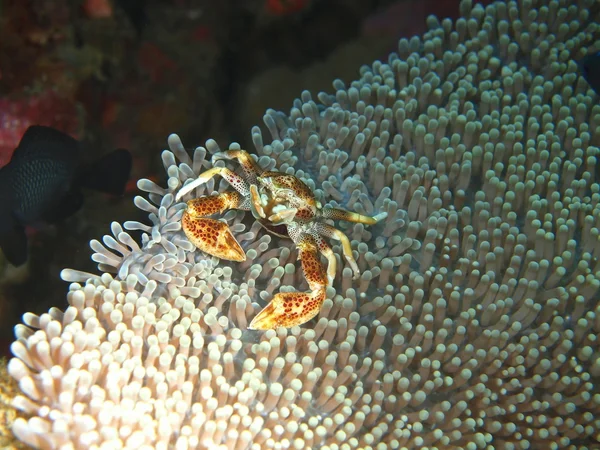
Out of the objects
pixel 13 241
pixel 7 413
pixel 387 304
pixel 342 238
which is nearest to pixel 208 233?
pixel 342 238

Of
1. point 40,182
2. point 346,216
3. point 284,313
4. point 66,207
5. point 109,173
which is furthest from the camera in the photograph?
point 109,173

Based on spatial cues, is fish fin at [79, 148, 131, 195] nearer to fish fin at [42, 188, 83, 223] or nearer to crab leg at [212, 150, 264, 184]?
fish fin at [42, 188, 83, 223]

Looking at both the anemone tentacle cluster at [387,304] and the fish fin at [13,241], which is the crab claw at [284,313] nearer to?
Answer: the anemone tentacle cluster at [387,304]

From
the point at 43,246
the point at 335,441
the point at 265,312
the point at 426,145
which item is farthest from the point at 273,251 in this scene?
the point at 43,246

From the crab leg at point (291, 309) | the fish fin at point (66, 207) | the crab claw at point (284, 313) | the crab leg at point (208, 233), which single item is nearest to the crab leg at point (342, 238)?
the crab leg at point (291, 309)

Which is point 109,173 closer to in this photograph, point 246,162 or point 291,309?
point 246,162

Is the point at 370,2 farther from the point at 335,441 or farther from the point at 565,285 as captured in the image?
the point at 335,441
